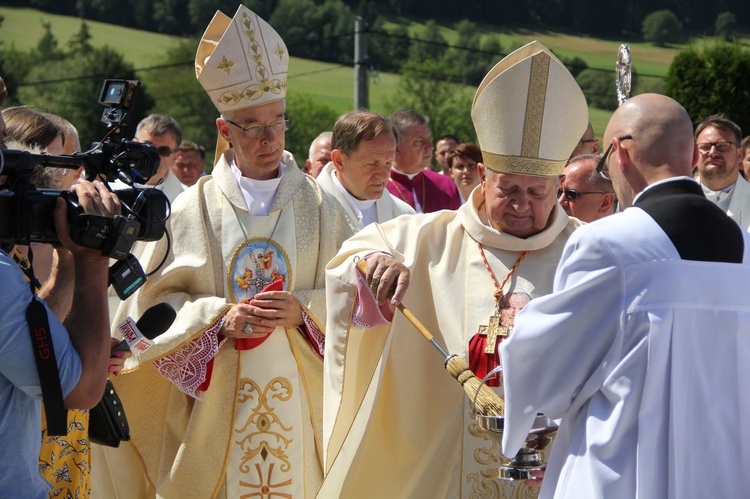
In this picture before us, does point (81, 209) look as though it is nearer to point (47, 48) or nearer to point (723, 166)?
point (723, 166)

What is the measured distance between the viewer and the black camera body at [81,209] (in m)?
2.81

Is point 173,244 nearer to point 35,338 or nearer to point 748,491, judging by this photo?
point 35,338

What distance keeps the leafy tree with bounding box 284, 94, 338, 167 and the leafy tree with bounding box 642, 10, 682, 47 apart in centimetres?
1297

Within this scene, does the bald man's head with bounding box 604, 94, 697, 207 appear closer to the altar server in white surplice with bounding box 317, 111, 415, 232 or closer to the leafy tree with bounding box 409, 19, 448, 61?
the altar server in white surplice with bounding box 317, 111, 415, 232

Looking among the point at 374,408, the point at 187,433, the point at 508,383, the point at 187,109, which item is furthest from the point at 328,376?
the point at 187,109

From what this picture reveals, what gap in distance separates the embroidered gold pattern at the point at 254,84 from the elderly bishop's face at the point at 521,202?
1362 mm

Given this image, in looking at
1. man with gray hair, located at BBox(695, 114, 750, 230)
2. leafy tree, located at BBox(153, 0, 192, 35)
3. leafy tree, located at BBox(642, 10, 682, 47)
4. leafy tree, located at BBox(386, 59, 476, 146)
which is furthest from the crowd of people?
leafy tree, located at BBox(153, 0, 192, 35)

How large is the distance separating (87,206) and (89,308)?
0.26m

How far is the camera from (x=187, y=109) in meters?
47.3

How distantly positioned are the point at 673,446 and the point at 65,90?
37.6 metres

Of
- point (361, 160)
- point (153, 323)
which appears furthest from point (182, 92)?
point (153, 323)

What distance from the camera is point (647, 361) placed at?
3033 mm

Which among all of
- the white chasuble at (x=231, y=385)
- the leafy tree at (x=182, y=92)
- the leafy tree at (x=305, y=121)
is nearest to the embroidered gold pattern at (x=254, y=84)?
the white chasuble at (x=231, y=385)

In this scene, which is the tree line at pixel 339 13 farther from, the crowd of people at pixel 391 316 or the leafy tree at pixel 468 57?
the crowd of people at pixel 391 316
